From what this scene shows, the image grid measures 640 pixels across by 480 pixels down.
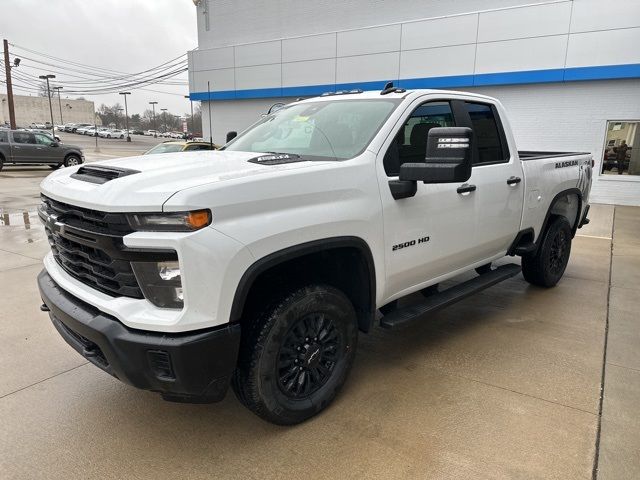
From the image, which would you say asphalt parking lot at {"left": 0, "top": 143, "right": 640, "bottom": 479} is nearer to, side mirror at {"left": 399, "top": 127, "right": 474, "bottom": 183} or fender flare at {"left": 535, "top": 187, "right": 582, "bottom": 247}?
fender flare at {"left": 535, "top": 187, "right": 582, "bottom": 247}

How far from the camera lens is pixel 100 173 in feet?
8.87

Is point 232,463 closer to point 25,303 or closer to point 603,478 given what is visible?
point 603,478

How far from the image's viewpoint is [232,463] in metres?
2.59

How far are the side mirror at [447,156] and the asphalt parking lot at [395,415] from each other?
4.99 ft

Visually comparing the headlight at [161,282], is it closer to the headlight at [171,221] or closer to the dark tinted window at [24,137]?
the headlight at [171,221]

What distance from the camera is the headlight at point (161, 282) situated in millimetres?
2195

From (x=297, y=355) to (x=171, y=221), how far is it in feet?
3.72

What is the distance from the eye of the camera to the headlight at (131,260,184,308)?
220 cm

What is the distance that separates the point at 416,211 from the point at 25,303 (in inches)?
165

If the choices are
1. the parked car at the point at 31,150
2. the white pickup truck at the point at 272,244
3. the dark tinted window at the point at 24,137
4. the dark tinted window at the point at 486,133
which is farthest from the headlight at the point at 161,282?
the dark tinted window at the point at 24,137

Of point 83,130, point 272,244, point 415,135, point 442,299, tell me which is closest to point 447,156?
point 415,135

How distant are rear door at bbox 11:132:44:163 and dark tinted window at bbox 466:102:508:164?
2133 cm

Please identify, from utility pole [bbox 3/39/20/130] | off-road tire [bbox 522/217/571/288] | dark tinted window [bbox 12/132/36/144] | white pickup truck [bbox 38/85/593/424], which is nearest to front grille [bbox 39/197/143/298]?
white pickup truck [bbox 38/85/593/424]

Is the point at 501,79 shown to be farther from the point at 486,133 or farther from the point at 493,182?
the point at 493,182
